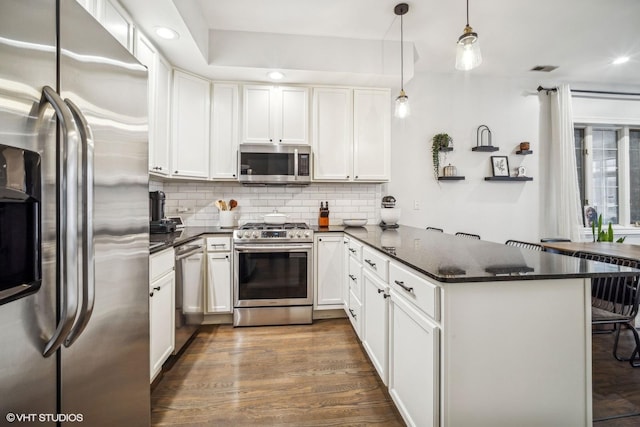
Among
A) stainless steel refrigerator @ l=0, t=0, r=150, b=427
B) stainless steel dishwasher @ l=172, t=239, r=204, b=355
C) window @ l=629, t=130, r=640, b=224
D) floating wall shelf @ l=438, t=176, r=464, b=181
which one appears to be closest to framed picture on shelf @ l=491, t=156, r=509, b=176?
floating wall shelf @ l=438, t=176, r=464, b=181

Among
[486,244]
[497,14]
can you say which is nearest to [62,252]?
[486,244]

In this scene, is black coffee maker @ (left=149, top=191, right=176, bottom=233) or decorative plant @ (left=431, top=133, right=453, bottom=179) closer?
black coffee maker @ (left=149, top=191, right=176, bottom=233)

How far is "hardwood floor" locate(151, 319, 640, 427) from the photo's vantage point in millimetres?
1585

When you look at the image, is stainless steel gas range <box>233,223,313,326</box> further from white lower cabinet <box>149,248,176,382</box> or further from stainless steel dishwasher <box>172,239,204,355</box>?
white lower cabinet <box>149,248,176,382</box>

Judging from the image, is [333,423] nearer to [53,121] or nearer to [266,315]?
[266,315]

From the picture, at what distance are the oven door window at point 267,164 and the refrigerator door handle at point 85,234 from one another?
2.31 m

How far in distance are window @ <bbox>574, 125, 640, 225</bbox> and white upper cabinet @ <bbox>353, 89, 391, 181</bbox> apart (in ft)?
9.74

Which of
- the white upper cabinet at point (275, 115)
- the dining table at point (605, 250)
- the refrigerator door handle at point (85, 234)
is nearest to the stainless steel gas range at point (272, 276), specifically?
the white upper cabinet at point (275, 115)

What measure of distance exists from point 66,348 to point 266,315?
2158 mm

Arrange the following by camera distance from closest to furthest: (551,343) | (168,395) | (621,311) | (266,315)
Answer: (551,343) → (168,395) → (621,311) → (266,315)

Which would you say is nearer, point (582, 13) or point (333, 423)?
point (333, 423)

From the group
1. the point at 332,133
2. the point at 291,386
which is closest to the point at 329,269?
the point at 291,386

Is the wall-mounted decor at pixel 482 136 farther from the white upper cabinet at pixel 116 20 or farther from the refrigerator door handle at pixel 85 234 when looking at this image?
the refrigerator door handle at pixel 85 234

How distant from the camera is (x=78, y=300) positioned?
0.68 meters
